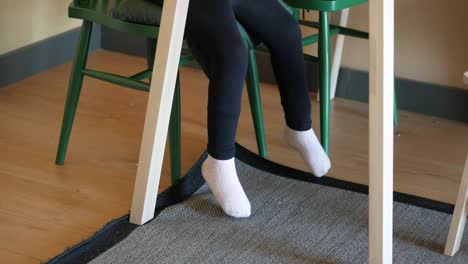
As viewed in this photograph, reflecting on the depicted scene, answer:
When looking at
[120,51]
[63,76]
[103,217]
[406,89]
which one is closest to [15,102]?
[63,76]

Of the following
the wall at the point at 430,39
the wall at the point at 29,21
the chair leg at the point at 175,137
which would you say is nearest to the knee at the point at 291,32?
the chair leg at the point at 175,137

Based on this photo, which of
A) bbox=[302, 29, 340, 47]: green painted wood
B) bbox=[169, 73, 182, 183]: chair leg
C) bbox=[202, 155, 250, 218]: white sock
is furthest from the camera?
bbox=[302, 29, 340, 47]: green painted wood

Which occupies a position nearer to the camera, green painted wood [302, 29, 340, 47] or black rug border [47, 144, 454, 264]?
black rug border [47, 144, 454, 264]

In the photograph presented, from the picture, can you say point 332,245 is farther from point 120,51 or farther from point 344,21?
point 120,51

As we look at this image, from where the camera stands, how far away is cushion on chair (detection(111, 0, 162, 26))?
5.41ft

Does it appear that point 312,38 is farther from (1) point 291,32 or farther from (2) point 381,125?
(2) point 381,125

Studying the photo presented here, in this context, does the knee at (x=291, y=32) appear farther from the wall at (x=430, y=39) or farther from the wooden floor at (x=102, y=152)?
the wall at (x=430, y=39)

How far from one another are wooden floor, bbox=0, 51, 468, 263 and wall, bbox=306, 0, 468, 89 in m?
0.12

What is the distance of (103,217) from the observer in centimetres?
165

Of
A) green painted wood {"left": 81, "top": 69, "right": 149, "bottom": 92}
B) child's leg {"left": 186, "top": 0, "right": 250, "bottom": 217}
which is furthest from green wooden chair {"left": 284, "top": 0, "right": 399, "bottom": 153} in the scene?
green painted wood {"left": 81, "top": 69, "right": 149, "bottom": 92}

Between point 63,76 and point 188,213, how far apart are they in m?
0.96

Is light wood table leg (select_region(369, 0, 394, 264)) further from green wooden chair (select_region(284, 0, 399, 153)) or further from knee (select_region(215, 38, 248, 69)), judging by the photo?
green wooden chair (select_region(284, 0, 399, 153))

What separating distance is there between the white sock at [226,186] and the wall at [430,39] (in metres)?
0.86

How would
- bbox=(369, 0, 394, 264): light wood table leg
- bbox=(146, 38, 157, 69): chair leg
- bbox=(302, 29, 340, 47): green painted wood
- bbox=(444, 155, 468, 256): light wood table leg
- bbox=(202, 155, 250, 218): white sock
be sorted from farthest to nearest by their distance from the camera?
bbox=(302, 29, 340, 47): green painted wood < bbox=(146, 38, 157, 69): chair leg < bbox=(202, 155, 250, 218): white sock < bbox=(444, 155, 468, 256): light wood table leg < bbox=(369, 0, 394, 264): light wood table leg
